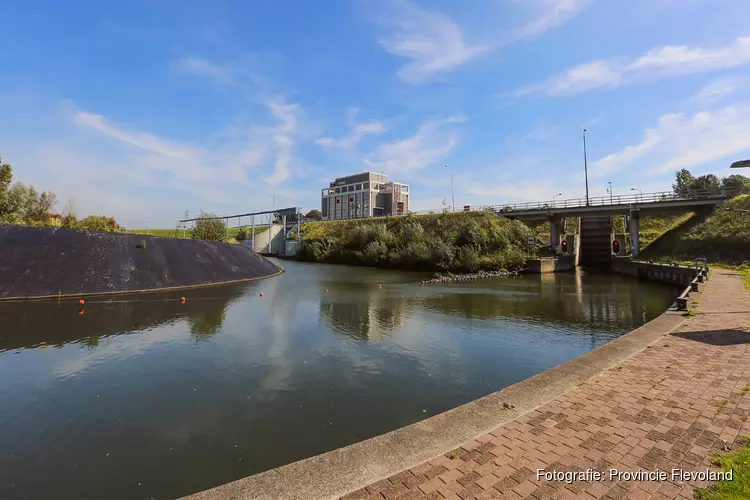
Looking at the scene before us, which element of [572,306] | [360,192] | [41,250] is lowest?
[572,306]

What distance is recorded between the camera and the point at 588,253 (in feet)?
162

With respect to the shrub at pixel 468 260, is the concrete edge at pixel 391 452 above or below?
below

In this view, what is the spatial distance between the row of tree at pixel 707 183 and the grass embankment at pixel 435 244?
2491cm

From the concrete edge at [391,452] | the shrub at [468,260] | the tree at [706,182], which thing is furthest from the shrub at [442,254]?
the tree at [706,182]

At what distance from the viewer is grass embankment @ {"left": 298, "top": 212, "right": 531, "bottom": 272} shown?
38.8 m

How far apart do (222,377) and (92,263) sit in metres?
16.3

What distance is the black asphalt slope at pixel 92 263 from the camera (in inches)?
647

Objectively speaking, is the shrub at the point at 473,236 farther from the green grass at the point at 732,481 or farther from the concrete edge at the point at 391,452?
the green grass at the point at 732,481

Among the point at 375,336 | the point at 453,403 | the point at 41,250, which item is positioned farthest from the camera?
the point at 41,250

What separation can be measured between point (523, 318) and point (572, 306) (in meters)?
5.12

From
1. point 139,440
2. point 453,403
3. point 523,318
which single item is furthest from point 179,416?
point 523,318

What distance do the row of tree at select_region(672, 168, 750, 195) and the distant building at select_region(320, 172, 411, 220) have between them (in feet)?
224

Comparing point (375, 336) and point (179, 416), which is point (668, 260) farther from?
point (179, 416)

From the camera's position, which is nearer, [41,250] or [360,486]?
[360,486]
